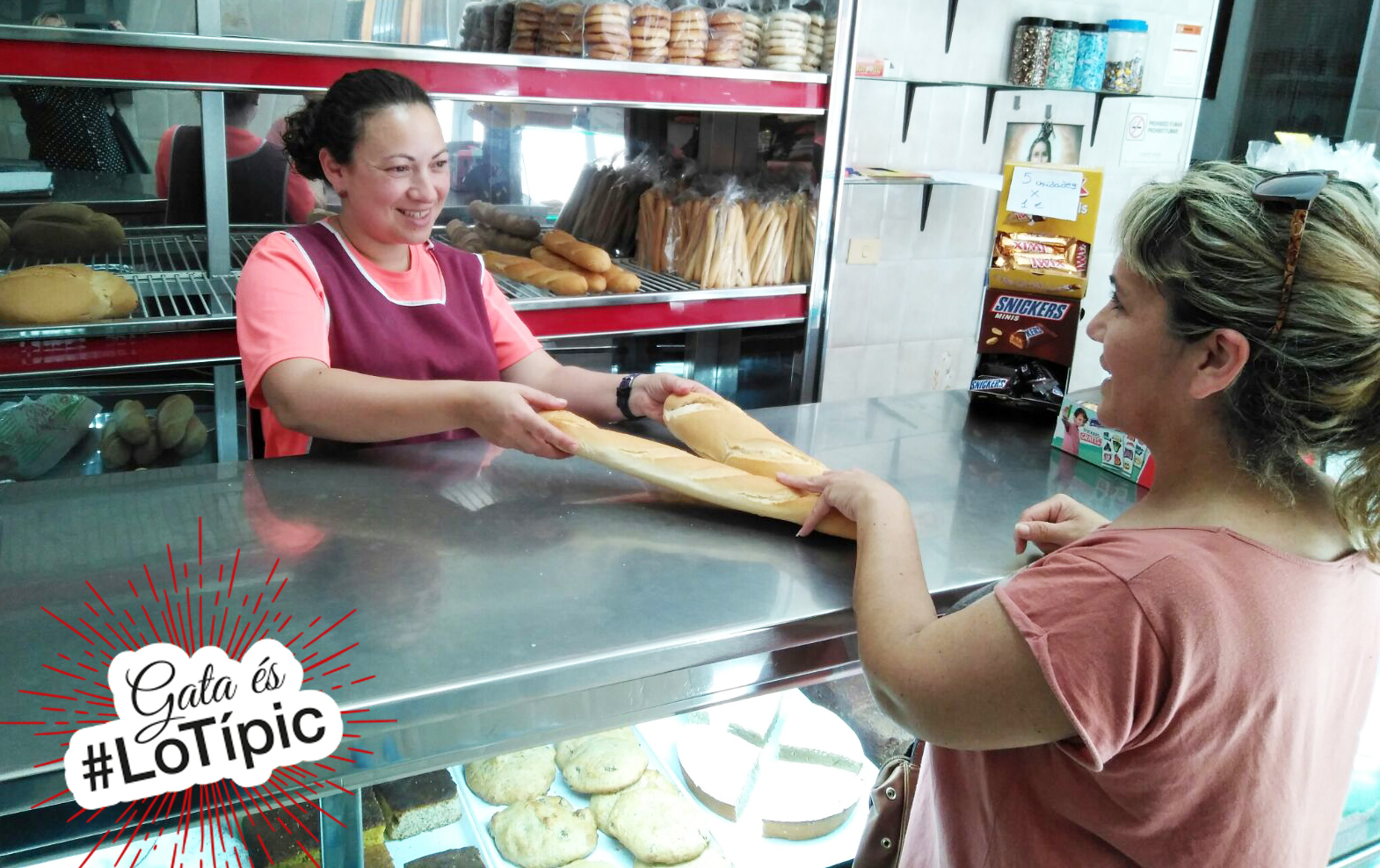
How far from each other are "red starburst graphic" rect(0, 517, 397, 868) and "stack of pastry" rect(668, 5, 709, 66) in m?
1.99

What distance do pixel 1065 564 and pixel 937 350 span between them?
10.6 ft

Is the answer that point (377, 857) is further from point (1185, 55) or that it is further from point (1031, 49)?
point (1185, 55)

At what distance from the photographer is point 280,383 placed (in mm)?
1609

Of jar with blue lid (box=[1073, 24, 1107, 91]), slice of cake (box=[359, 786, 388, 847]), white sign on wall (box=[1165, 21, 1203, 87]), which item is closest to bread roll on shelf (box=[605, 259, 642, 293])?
slice of cake (box=[359, 786, 388, 847])

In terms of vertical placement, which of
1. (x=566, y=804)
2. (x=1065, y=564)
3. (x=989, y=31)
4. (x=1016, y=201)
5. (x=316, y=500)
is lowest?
(x=566, y=804)

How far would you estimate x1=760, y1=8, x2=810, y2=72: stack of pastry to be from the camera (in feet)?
9.07

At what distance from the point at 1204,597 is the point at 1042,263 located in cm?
102

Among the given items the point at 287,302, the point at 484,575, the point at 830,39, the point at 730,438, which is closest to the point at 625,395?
the point at 730,438

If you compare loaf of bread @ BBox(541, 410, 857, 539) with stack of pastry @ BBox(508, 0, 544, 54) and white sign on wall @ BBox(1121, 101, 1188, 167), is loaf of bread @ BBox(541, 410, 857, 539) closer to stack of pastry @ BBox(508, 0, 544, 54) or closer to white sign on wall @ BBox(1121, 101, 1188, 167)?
stack of pastry @ BBox(508, 0, 544, 54)

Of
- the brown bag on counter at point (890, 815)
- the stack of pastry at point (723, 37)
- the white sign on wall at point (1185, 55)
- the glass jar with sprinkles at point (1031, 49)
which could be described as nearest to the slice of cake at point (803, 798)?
the brown bag on counter at point (890, 815)

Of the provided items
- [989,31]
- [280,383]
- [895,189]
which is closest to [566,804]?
[280,383]

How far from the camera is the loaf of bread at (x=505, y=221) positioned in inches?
115

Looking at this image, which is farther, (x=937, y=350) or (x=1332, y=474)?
(x=937, y=350)

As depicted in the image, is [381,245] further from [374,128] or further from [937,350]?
[937,350]
